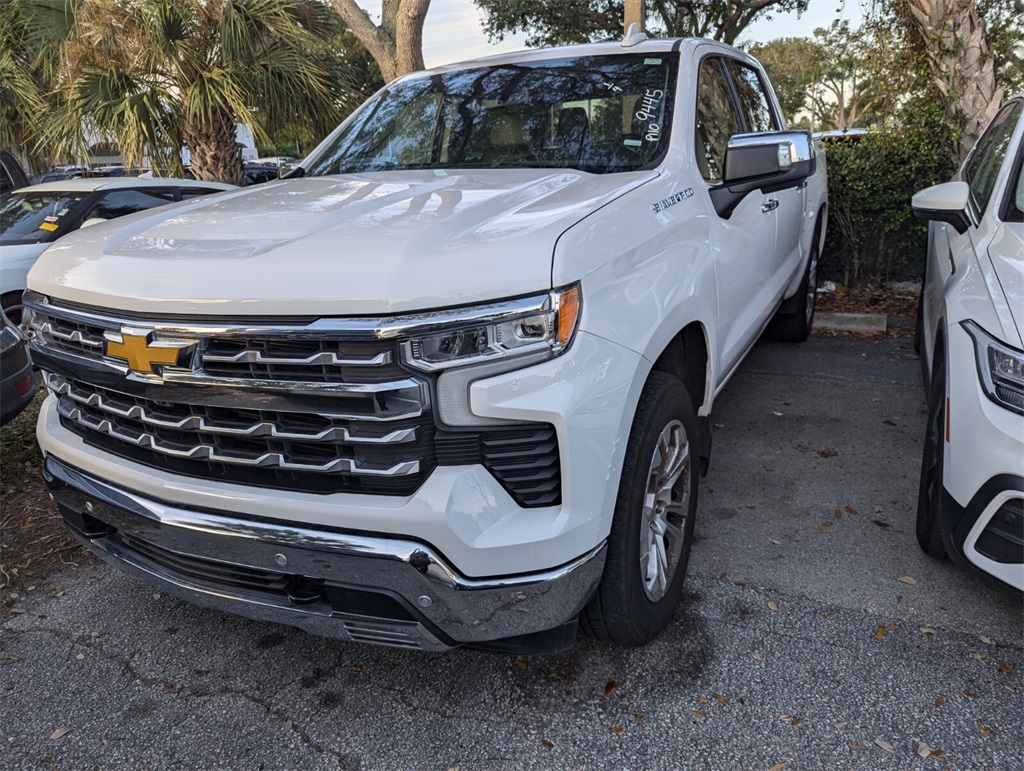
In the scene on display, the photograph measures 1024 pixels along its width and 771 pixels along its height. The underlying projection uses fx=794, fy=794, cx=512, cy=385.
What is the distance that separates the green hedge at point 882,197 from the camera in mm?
6891

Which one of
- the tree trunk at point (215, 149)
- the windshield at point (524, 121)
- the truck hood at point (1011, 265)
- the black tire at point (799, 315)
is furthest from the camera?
the tree trunk at point (215, 149)

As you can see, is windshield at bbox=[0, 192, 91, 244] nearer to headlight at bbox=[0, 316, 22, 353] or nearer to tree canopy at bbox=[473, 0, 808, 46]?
headlight at bbox=[0, 316, 22, 353]

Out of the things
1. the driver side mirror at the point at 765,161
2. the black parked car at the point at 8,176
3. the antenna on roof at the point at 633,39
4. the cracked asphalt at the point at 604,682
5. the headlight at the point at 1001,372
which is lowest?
the cracked asphalt at the point at 604,682

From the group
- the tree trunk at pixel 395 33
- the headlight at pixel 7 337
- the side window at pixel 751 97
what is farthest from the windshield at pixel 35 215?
the side window at pixel 751 97

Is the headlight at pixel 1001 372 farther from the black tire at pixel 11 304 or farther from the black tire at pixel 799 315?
the black tire at pixel 11 304

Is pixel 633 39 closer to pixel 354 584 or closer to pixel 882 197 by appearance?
pixel 354 584

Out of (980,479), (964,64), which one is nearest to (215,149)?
(964,64)

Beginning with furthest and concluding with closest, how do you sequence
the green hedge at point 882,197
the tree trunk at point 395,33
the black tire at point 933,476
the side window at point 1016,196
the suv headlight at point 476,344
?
the tree trunk at point 395,33 < the green hedge at point 882,197 < the side window at point 1016,196 < the black tire at point 933,476 < the suv headlight at point 476,344

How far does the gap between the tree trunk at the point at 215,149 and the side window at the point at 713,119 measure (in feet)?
21.0

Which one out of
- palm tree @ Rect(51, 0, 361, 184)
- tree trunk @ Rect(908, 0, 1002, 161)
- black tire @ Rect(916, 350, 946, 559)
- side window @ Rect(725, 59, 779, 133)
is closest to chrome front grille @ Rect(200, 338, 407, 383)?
black tire @ Rect(916, 350, 946, 559)

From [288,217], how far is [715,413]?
323 centimetres

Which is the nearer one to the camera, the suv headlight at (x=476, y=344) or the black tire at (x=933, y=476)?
the suv headlight at (x=476, y=344)

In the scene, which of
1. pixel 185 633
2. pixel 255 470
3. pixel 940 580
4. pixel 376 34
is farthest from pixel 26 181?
pixel 940 580

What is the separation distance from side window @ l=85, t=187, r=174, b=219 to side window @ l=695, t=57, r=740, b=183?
5.15 meters
